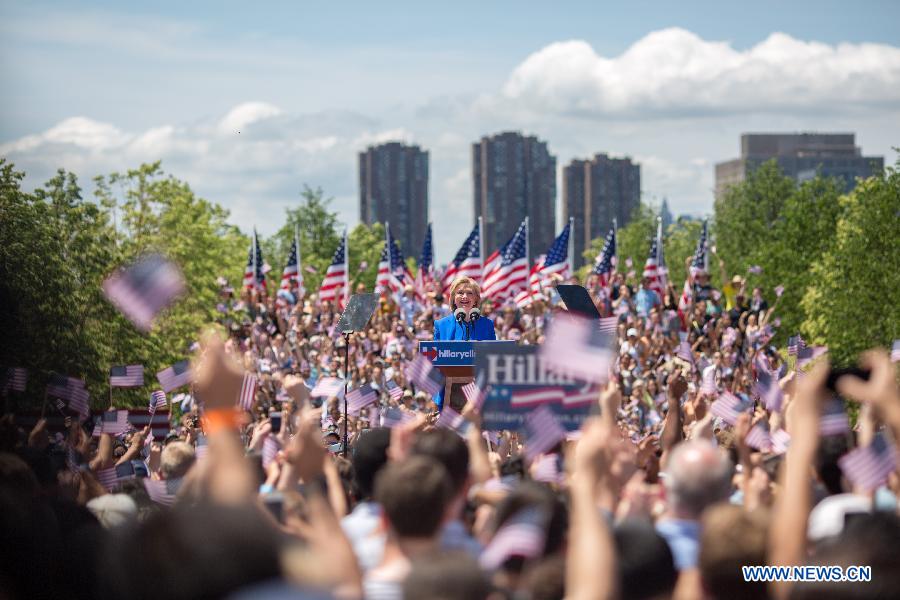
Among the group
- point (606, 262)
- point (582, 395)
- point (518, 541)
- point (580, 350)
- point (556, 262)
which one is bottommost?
point (606, 262)

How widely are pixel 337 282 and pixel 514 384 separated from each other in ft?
80.8

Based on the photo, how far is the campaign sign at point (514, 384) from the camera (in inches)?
278

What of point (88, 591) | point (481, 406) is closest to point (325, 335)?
point (481, 406)

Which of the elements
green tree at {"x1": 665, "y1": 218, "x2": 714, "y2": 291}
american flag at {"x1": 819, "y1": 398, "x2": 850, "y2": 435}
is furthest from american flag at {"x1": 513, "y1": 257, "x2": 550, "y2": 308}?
green tree at {"x1": 665, "y1": 218, "x2": 714, "y2": 291}

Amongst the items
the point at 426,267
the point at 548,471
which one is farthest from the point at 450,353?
the point at 426,267

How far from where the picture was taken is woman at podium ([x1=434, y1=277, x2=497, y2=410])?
11.1 metres

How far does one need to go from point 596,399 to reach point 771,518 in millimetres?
2096

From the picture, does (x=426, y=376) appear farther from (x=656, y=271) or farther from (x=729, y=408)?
(x=656, y=271)

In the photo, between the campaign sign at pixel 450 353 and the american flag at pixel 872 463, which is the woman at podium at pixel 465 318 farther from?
the american flag at pixel 872 463

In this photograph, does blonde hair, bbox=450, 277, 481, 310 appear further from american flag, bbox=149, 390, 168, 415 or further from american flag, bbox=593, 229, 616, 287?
american flag, bbox=593, 229, 616, 287

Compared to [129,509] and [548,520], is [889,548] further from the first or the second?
[129,509]

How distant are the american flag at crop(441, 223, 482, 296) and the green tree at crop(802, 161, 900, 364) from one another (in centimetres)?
1384

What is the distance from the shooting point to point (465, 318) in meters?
11.1

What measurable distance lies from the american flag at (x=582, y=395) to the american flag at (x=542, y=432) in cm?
21
